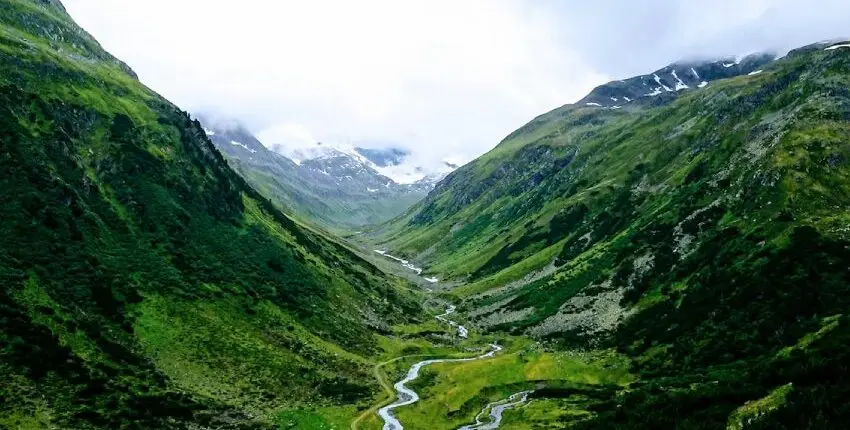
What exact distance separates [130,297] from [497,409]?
85.7 metres

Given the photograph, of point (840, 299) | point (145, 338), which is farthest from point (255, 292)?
point (840, 299)

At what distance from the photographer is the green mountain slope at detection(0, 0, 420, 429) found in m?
102

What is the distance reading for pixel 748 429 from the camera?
4606cm

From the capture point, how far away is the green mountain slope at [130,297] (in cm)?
10156

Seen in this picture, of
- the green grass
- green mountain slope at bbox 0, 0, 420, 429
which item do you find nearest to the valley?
green mountain slope at bbox 0, 0, 420, 429

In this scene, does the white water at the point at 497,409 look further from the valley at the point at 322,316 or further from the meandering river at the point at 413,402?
the valley at the point at 322,316

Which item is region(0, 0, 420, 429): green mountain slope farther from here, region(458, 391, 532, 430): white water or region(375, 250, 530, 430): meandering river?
region(458, 391, 532, 430): white water

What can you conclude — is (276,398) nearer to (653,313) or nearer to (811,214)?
(653,313)

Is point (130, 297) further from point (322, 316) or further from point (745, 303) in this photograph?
point (745, 303)

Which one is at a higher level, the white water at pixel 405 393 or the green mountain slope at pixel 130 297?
the green mountain slope at pixel 130 297

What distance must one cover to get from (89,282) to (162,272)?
→ 75.2 ft

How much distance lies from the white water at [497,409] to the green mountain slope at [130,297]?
26.1 metres

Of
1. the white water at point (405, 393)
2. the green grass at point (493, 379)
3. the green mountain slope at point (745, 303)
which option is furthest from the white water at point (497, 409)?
the green mountain slope at point (745, 303)

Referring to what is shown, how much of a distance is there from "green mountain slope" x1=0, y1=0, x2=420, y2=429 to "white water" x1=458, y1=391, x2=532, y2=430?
85.8ft
